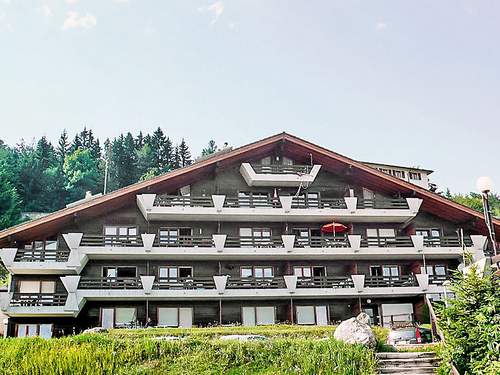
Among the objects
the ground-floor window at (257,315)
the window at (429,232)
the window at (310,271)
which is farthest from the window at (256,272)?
the window at (429,232)

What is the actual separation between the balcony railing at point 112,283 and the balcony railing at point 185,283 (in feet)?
3.32

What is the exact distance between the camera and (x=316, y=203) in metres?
35.5

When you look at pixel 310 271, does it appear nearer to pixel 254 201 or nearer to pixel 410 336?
pixel 254 201

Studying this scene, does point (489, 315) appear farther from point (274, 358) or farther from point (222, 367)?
point (222, 367)

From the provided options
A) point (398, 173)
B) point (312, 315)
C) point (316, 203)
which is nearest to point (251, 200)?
point (316, 203)

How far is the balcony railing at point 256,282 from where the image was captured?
3294cm

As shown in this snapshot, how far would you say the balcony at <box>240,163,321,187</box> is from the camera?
113ft

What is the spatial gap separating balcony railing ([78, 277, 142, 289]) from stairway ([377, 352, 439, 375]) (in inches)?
604

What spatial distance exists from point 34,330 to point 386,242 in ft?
63.6

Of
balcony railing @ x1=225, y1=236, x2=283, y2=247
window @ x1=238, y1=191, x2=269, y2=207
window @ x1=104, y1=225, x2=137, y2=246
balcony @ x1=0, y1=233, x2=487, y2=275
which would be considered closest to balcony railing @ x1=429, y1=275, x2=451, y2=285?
balcony @ x1=0, y1=233, x2=487, y2=275

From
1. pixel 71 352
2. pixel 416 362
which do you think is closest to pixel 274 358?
pixel 416 362

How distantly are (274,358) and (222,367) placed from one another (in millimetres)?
1675

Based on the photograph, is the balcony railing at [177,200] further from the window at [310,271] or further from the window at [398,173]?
the window at [398,173]

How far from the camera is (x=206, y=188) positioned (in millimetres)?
34750
